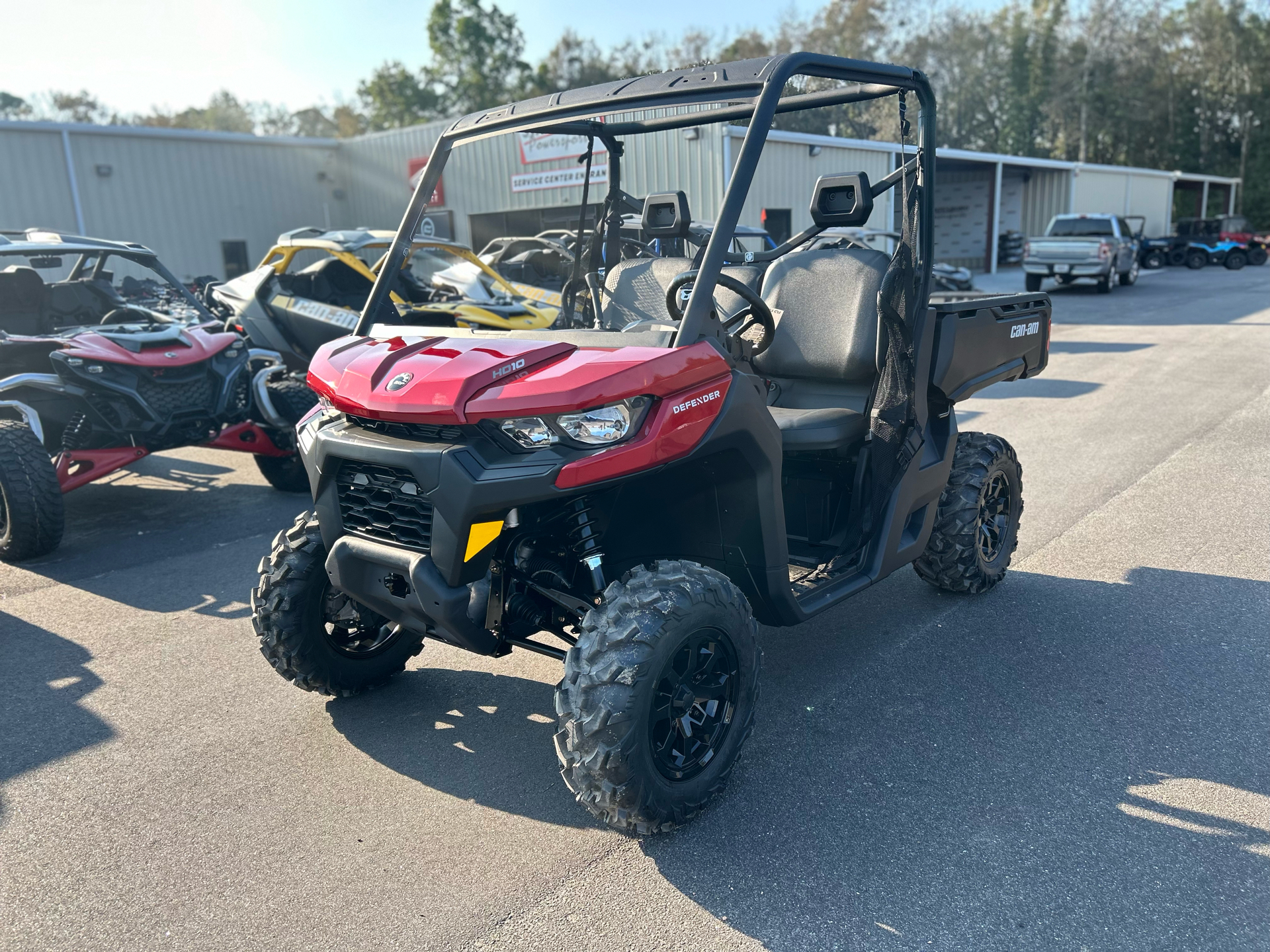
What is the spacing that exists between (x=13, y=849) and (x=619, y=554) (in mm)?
2085

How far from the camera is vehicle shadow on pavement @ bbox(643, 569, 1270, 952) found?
8.27 ft

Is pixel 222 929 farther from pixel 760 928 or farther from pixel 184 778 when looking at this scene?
pixel 760 928

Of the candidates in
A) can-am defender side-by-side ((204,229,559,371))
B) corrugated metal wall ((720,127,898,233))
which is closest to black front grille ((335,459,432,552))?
Result: can-am defender side-by-side ((204,229,559,371))

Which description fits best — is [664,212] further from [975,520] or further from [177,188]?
[177,188]

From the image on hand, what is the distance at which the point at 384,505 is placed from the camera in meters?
2.90

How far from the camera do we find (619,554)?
3.47 metres

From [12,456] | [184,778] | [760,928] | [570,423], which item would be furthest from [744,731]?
[12,456]

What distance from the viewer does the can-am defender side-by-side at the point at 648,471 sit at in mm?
2666

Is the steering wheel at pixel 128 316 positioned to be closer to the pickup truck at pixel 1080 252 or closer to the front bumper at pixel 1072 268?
the front bumper at pixel 1072 268

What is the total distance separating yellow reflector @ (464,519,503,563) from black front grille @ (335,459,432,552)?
5.1 inches

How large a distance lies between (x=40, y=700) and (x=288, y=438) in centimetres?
338

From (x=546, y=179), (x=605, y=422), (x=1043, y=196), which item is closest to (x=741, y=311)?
(x=605, y=422)

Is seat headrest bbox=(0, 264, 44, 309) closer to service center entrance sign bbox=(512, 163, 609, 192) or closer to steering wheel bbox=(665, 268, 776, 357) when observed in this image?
steering wheel bbox=(665, 268, 776, 357)

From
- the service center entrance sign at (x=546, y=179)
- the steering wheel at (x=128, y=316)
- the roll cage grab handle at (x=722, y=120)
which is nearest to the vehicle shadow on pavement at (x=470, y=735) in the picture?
the roll cage grab handle at (x=722, y=120)
